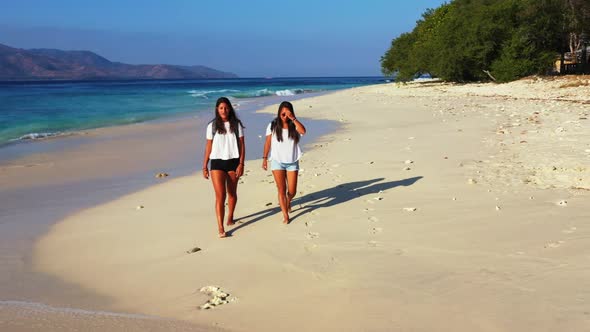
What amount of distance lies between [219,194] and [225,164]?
35cm

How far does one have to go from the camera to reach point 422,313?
363cm

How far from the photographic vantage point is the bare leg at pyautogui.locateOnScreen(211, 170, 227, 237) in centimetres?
591

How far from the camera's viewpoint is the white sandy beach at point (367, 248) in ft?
12.1

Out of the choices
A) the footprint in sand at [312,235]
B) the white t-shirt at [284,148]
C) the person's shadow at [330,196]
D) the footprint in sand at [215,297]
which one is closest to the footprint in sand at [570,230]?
the footprint in sand at [312,235]

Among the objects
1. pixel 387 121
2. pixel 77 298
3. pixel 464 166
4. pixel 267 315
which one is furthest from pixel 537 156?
pixel 387 121

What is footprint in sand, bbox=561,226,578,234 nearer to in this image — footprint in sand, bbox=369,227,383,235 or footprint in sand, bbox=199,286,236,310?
footprint in sand, bbox=369,227,383,235

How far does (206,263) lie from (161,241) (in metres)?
1.05

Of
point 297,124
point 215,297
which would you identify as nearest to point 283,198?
point 297,124

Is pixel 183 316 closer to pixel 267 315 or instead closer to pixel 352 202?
pixel 267 315

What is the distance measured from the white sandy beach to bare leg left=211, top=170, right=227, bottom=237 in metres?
0.21

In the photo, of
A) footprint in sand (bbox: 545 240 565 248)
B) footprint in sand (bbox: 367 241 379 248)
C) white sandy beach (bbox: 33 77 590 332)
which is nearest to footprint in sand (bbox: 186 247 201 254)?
white sandy beach (bbox: 33 77 590 332)

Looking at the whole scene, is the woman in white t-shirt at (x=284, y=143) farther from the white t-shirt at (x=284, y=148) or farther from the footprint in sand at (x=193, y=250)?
the footprint in sand at (x=193, y=250)

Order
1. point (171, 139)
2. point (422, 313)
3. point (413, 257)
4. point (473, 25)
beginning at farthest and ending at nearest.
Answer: point (473, 25) → point (171, 139) → point (413, 257) → point (422, 313)

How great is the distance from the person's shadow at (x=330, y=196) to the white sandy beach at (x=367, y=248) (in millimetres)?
31
